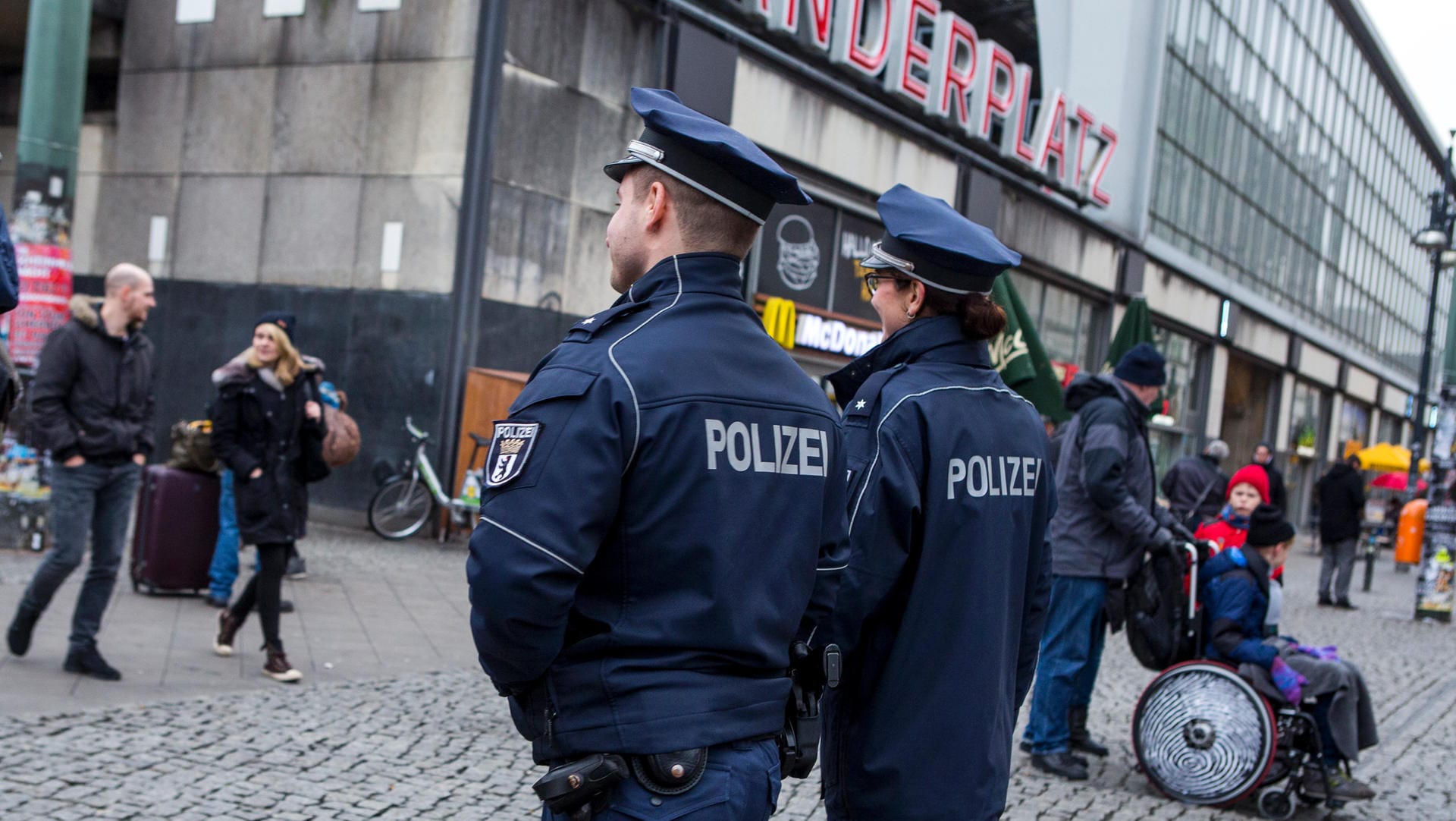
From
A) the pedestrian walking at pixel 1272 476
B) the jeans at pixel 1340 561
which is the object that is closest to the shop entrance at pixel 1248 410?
the jeans at pixel 1340 561

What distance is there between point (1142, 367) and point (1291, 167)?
3312 centimetres

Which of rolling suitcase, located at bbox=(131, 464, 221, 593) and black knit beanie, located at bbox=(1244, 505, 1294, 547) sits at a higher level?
A: black knit beanie, located at bbox=(1244, 505, 1294, 547)

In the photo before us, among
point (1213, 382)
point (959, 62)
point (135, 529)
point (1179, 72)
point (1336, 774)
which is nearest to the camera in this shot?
point (1336, 774)

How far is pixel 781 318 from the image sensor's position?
1584 cm

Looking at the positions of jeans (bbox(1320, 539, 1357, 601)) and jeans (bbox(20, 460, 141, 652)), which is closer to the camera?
jeans (bbox(20, 460, 141, 652))

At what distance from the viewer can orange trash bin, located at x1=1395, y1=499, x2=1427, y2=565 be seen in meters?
19.0

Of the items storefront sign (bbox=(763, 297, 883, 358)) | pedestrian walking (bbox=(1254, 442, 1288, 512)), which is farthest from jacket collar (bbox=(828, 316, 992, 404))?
storefront sign (bbox=(763, 297, 883, 358))

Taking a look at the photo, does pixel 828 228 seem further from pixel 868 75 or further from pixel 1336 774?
pixel 1336 774

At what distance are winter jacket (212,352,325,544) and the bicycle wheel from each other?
552 cm

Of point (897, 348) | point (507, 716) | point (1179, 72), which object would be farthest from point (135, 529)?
point (1179, 72)

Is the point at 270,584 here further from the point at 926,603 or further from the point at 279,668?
the point at 926,603

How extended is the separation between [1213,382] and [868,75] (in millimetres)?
16626

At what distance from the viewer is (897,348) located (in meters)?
3.16

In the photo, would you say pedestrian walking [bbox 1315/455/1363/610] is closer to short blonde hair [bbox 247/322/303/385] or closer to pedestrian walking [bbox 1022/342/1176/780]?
pedestrian walking [bbox 1022/342/1176/780]
